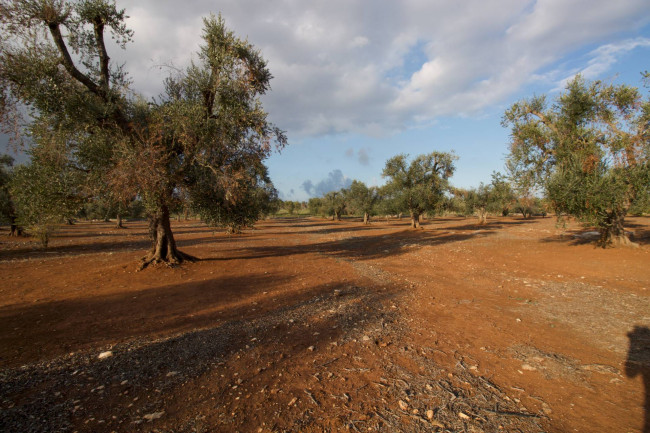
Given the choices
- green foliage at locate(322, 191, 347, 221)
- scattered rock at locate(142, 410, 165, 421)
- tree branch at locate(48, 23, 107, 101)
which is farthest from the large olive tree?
green foliage at locate(322, 191, 347, 221)

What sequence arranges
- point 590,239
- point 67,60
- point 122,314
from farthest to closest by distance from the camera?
point 590,239 → point 67,60 → point 122,314

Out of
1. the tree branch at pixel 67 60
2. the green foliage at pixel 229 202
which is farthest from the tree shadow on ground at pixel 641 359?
the tree branch at pixel 67 60

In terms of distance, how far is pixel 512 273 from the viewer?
1342cm

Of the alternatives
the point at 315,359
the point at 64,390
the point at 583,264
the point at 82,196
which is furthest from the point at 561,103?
the point at 82,196

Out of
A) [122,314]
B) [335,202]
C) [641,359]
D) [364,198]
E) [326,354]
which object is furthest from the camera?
[335,202]

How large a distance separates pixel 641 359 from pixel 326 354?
20.0 ft

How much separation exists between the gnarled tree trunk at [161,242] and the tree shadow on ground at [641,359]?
1625cm

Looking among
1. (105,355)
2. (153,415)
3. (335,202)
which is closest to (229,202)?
(105,355)

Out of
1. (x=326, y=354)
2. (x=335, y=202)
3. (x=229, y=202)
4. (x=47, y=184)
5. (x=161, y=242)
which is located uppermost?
(x=335, y=202)

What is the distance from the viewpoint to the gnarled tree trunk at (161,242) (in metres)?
14.2

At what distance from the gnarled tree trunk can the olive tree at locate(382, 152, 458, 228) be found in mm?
29405

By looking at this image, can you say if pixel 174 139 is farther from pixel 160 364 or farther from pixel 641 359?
pixel 641 359

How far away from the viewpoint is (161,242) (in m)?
14.4

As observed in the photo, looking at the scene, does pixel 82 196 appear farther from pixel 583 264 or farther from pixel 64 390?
pixel 583 264
